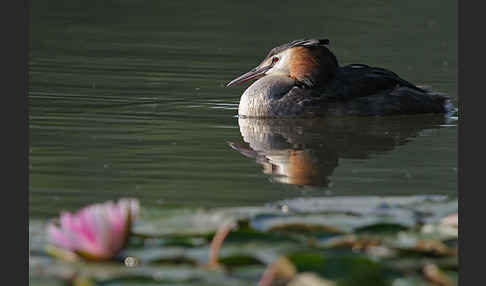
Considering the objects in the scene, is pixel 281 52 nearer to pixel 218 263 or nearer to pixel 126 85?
pixel 126 85

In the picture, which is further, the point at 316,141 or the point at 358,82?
the point at 358,82

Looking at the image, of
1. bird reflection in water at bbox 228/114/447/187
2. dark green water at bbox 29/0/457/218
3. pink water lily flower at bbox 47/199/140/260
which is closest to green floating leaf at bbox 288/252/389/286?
pink water lily flower at bbox 47/199/140/260

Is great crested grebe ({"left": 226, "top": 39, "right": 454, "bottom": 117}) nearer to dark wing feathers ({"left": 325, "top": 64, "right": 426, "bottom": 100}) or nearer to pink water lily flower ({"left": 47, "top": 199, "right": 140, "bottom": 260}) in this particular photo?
dark wing feathers ({"left": 325, "top": 64, "right": 426, "bottom": 100})

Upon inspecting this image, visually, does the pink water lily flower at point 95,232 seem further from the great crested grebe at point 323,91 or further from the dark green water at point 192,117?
the great crested grebe at point 323,91

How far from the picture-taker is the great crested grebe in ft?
39.3

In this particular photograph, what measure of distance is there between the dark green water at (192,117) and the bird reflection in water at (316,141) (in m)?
0.02

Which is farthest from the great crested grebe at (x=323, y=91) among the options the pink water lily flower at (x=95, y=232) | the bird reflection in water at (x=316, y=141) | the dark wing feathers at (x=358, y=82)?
the pink water lily flower at (x=95, y=232)

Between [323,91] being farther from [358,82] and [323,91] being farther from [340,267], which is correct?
[340,267]

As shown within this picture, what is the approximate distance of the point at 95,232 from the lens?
4727mm

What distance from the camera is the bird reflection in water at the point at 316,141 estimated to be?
8625 mm

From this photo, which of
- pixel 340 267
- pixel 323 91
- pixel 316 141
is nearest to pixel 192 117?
pixel 323 91

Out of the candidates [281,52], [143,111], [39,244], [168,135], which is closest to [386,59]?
[281,52]

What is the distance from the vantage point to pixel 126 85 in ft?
44.8

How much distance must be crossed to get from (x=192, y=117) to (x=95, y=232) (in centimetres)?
677
